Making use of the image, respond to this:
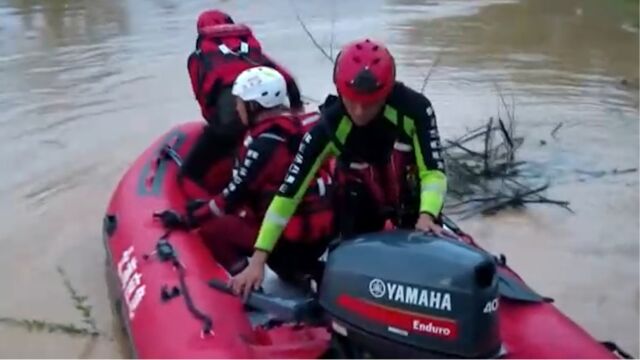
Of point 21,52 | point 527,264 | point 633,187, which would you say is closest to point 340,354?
point 527,264

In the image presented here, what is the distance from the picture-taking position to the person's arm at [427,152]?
383 cm

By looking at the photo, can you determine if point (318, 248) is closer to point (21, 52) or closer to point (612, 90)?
point (612, 90)

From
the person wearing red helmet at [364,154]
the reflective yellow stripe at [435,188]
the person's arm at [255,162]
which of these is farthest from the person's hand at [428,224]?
the person's arm at [255,162]

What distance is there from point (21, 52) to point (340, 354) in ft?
24.6

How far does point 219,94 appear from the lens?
538 cm

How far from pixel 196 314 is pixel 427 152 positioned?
933mm

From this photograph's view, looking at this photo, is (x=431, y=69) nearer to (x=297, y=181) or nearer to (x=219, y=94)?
(x=219, y=94)

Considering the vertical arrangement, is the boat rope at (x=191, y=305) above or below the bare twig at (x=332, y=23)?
above

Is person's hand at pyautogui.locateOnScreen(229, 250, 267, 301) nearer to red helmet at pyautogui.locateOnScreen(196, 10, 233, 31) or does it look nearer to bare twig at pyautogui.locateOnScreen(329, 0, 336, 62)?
red helmet at pyautogui.locateOnScreen(196, 10, 233, 31)

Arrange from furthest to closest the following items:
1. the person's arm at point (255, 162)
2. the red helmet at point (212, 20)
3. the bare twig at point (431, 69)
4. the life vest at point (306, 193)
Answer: the bare twig at point (431, 69), the red helmet at point (212, 20), the person's arm at point (255, 162), the life vest at point (306, 193)

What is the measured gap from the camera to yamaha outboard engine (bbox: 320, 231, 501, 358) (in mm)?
3082

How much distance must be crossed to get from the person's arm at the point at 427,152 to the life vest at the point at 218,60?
169 centimetres

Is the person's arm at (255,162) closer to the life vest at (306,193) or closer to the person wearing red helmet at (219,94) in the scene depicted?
the life vest at (306,193)

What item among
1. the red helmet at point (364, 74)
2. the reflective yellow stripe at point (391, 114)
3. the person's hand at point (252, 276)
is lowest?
the person's hand at point (252, 276)
